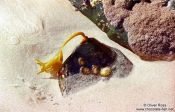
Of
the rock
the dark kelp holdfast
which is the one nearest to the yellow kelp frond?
the dark kelp holdfast

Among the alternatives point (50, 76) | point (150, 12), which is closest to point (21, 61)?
point (50, 76)

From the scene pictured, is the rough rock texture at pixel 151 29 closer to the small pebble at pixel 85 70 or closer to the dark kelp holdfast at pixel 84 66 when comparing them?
the dark kelp holdfast at pixel 84 66

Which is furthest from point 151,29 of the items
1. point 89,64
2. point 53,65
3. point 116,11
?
point 53,65

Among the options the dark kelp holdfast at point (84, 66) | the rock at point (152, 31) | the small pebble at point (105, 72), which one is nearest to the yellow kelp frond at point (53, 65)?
the dark kelp holdfast at point (84, 66)

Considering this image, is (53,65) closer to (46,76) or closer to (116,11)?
(46,76)

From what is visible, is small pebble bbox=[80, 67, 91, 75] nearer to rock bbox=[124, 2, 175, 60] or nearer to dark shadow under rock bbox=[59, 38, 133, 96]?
Result: dark shadow under rock bbox=[59, 38, 133, 96]

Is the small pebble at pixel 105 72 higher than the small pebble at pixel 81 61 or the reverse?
the reverse
